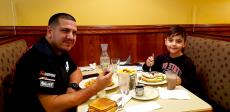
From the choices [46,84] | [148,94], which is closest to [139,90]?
[148,94]

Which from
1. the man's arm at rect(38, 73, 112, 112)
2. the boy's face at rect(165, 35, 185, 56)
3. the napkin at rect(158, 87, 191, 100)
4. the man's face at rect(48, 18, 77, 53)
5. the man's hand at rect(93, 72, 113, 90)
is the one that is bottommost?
the napkin at rect(158, 87, 191, 100)

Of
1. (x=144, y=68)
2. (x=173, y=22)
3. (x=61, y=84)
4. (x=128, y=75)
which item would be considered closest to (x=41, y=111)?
(x=61, y=84)

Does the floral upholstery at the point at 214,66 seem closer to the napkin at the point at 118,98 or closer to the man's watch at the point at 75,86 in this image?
the napkin at the point at 118,98

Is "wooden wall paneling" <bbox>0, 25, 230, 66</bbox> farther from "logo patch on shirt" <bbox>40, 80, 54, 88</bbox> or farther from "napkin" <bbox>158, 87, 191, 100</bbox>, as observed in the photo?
"logo patch on shirt" <bbox>40, 80, 54, 88</bbox>

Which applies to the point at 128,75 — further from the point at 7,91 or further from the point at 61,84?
the point at 7,91

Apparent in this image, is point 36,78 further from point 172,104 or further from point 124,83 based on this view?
point 172,104

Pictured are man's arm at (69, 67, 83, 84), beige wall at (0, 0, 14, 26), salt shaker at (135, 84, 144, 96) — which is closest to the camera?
salt shaker at (135, 84, 144, 96)

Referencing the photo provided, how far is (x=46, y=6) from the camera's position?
8.41 ft

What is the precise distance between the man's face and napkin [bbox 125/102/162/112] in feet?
2.22

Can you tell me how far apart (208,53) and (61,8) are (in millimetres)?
1701

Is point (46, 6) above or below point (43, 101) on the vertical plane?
above

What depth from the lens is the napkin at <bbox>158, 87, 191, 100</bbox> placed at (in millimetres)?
1506

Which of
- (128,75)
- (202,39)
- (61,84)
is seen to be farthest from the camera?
(202,39)

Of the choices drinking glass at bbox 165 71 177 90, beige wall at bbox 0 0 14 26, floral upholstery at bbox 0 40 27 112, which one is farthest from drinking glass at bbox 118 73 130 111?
beige wall at bbox 0 0 14 26
